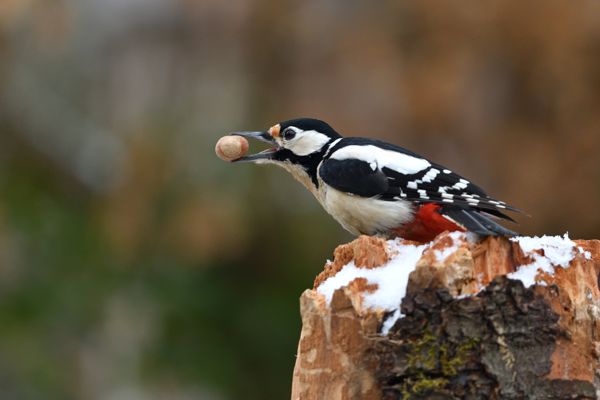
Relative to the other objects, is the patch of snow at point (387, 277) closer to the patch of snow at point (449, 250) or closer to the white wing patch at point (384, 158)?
the patch of snow at point (449, 250)

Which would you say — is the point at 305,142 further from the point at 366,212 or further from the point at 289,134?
the point at 366,212

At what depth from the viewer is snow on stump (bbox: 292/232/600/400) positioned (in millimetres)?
2701

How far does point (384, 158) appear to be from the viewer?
163 inches

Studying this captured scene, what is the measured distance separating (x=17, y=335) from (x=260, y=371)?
200cm

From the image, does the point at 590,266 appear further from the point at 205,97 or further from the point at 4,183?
the point at 4,183

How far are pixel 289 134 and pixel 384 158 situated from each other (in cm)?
60

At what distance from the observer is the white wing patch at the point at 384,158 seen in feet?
13.4

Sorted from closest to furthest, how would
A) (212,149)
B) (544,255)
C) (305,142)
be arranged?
(544,255), (305,142), (212,149)

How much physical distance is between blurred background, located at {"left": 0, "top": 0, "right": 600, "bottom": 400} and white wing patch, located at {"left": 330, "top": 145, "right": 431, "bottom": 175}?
287 centimetres

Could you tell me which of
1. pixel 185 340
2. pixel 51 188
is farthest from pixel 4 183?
pixel 185 340

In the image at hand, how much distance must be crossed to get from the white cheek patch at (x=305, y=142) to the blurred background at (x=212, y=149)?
2.56 metres

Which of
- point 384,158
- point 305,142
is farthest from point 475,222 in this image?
point 305,142

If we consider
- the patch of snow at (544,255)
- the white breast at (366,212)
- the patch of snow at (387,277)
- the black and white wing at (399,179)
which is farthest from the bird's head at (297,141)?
the patch of snow at (544,255)

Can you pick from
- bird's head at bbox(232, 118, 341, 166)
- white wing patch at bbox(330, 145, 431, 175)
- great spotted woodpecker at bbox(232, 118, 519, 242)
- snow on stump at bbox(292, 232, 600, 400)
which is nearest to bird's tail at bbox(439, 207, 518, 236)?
great spotted woodpecker at bbox(232, 118, 519, 242)
